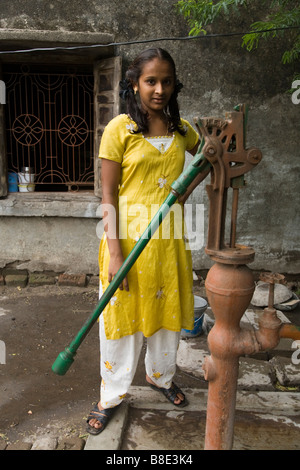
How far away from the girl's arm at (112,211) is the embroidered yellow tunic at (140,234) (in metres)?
0.04

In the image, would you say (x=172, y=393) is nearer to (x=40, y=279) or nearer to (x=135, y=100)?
(x=135, y=100)

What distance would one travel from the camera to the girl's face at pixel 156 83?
5.36ft

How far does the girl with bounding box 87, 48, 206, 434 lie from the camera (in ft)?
5.58

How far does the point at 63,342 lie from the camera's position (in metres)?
3.12

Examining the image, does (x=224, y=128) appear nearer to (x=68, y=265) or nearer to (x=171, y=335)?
(x=171, y=335)

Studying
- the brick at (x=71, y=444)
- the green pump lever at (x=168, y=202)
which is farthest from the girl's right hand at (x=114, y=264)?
the brick at (x=71, y=444)

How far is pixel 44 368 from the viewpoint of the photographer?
9.12 ft

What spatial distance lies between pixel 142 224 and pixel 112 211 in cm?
15

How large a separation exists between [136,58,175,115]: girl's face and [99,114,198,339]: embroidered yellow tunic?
0.45 ft

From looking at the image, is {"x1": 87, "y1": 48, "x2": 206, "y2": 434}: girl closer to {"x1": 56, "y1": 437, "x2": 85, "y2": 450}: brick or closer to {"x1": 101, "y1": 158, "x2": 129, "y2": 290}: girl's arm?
{"x1": 101, "y1": 158, "x2": 129, "y2": 290}: girl's arm

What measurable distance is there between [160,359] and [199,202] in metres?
2.36

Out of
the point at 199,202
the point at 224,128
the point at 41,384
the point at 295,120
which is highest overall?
the point at 295,120
